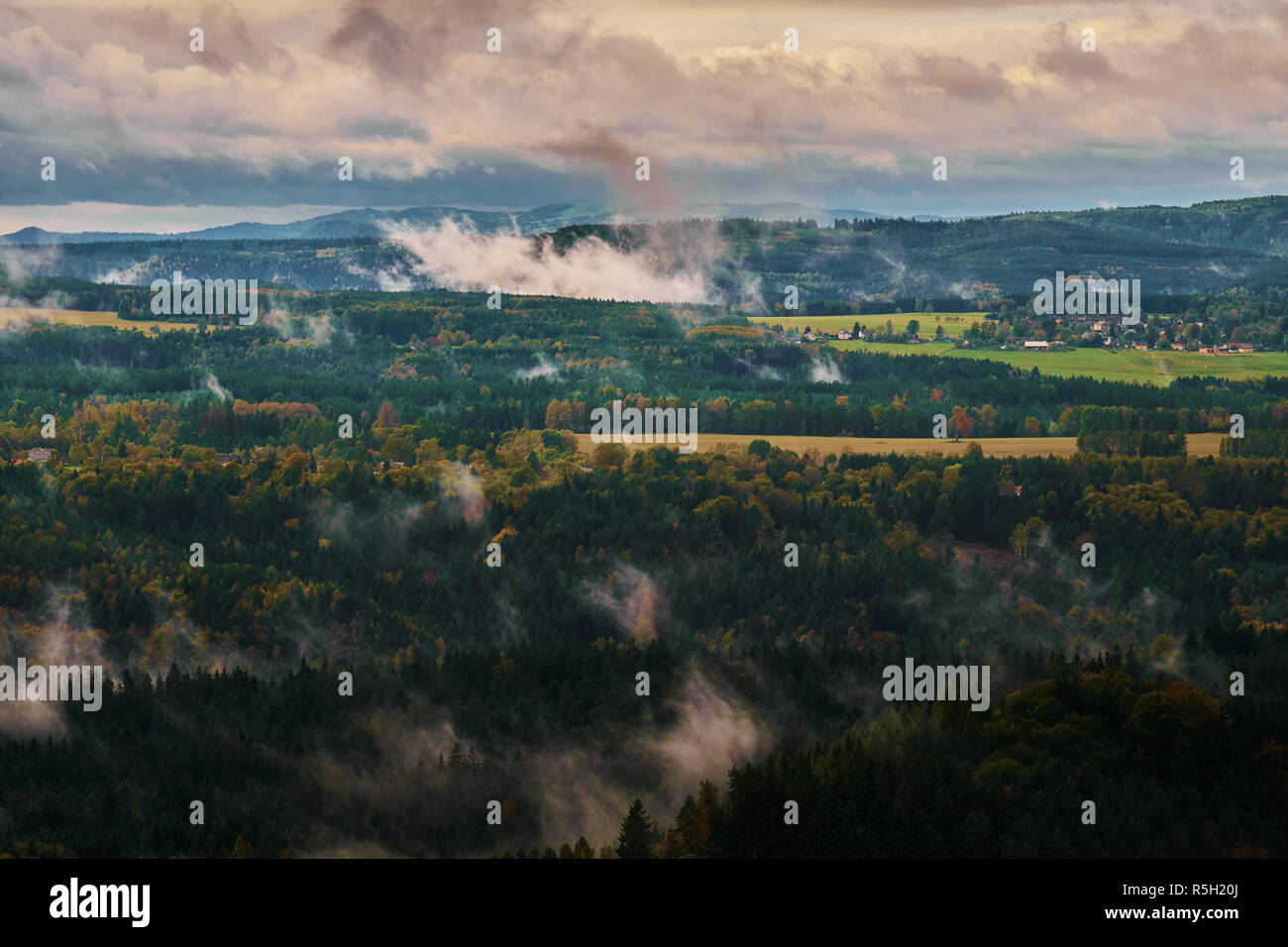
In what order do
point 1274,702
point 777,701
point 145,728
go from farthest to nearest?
point 777,701
point 145,728
point 1274,702

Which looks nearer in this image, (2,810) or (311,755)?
(2,810)

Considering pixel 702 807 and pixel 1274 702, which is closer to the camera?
pixel 702 807
